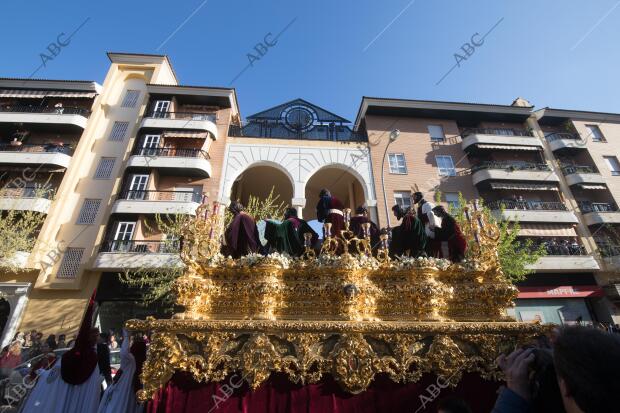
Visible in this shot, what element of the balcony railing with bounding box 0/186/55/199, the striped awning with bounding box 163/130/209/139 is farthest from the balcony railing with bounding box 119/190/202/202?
the balcony railing with bounding box 0/186/55/199

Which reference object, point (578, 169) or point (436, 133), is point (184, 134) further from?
point (578, 169)

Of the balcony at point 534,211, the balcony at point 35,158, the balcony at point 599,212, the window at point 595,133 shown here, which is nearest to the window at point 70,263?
the balcony at point 35,158

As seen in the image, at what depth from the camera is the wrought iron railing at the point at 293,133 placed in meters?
18.9

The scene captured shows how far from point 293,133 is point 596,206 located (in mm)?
21469

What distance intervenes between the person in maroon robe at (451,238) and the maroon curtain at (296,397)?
2023 millimetres

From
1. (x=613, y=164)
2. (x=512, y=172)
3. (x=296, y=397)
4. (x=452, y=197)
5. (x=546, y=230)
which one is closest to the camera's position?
(x=296, y=397)

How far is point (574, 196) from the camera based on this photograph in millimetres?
20562

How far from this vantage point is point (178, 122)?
1889 centimetres

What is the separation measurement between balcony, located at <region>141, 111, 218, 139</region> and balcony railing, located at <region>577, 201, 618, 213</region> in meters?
25.3

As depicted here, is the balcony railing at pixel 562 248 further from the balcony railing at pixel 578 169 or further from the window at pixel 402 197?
the window at pixel 402 197

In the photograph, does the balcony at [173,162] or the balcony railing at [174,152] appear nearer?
the balcony at [173,162]

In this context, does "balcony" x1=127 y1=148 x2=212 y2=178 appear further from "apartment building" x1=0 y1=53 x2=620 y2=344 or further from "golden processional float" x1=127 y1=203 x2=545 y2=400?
"golden processional float" x1=127 y1=203 x2=545 y2=400

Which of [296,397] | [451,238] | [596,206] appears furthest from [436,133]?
[296,397]

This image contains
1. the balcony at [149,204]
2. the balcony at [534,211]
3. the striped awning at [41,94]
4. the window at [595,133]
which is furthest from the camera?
the window at [595,133]
